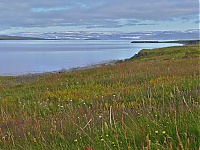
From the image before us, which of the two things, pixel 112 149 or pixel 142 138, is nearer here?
pixel 112 149

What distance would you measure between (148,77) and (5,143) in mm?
8174

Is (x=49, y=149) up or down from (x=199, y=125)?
down

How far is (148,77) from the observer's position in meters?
11.4

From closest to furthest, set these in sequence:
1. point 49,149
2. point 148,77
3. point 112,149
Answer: point 112,149, point 49,149, point 148,77

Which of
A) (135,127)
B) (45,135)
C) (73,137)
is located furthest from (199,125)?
(45,135)

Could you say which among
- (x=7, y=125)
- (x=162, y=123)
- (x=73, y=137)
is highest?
(x=162, y=123)

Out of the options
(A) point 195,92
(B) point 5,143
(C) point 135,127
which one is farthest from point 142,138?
(A) point 195,92

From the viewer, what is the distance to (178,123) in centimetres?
342

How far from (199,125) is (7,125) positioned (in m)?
4.05

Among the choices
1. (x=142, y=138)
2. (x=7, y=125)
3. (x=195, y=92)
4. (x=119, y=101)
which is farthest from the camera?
(x=119, y=101)

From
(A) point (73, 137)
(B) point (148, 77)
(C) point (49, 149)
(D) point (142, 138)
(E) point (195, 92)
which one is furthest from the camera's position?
(B) point (148, 77)

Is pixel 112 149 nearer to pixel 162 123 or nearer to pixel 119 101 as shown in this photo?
pixel 162 123

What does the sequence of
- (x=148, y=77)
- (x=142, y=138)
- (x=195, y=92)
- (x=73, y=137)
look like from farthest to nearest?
1. (x=148, y=77)
2. (x=195, y=92)
3. (x=73, y=137)
4. (x=142, y=138)

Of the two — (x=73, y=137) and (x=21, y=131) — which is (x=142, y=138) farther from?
A: (x=21, y=131)
